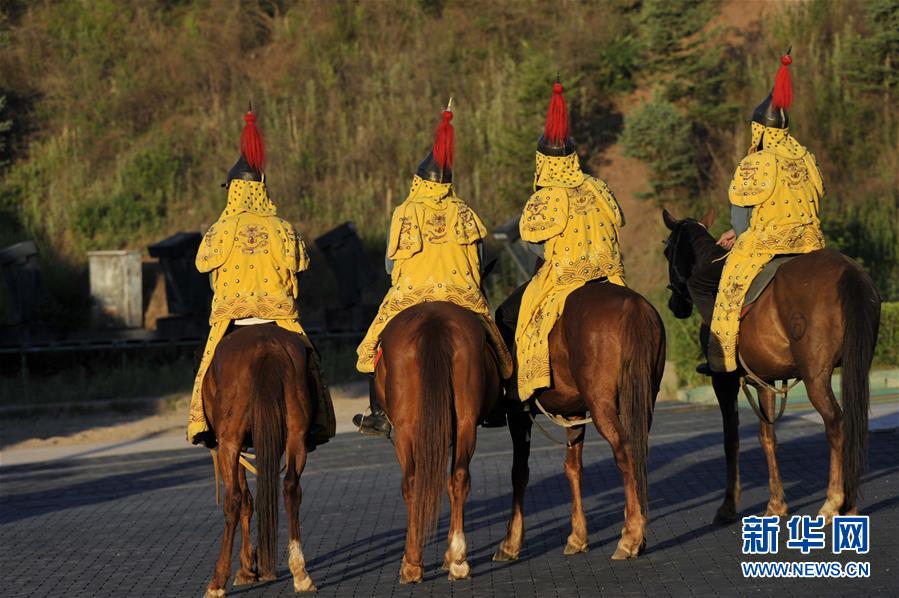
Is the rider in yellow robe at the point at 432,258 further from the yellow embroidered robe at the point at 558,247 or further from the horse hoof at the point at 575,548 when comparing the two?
the horse hoof at the point at 575,548

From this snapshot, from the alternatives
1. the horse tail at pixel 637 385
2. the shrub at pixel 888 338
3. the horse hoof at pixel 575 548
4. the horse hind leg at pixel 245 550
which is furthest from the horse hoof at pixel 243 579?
the shrub at pixel 888 338

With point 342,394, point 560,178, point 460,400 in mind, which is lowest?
point 342,394

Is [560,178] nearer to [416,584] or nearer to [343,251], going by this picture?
[416,584]

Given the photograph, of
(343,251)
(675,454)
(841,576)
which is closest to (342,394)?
(343,251)

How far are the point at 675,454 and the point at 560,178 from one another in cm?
548

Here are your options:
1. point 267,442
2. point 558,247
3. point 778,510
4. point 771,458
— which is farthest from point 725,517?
point 267,442

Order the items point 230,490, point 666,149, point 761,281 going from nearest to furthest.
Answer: point 230,490 → point 761,281 → point 666,149

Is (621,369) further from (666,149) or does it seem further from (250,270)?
(666,149)

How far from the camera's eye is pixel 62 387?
2233cm

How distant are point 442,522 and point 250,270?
3.21 m

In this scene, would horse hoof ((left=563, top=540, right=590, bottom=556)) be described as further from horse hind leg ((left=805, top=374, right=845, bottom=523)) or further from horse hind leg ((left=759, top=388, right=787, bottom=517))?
horse hind leg ((left=759, top=388, right=787, bottom=517))

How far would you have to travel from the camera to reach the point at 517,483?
9773 mm

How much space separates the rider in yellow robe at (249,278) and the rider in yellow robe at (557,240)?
1.47 m

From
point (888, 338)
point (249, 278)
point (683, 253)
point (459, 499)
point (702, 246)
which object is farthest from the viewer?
point (888, 338)
